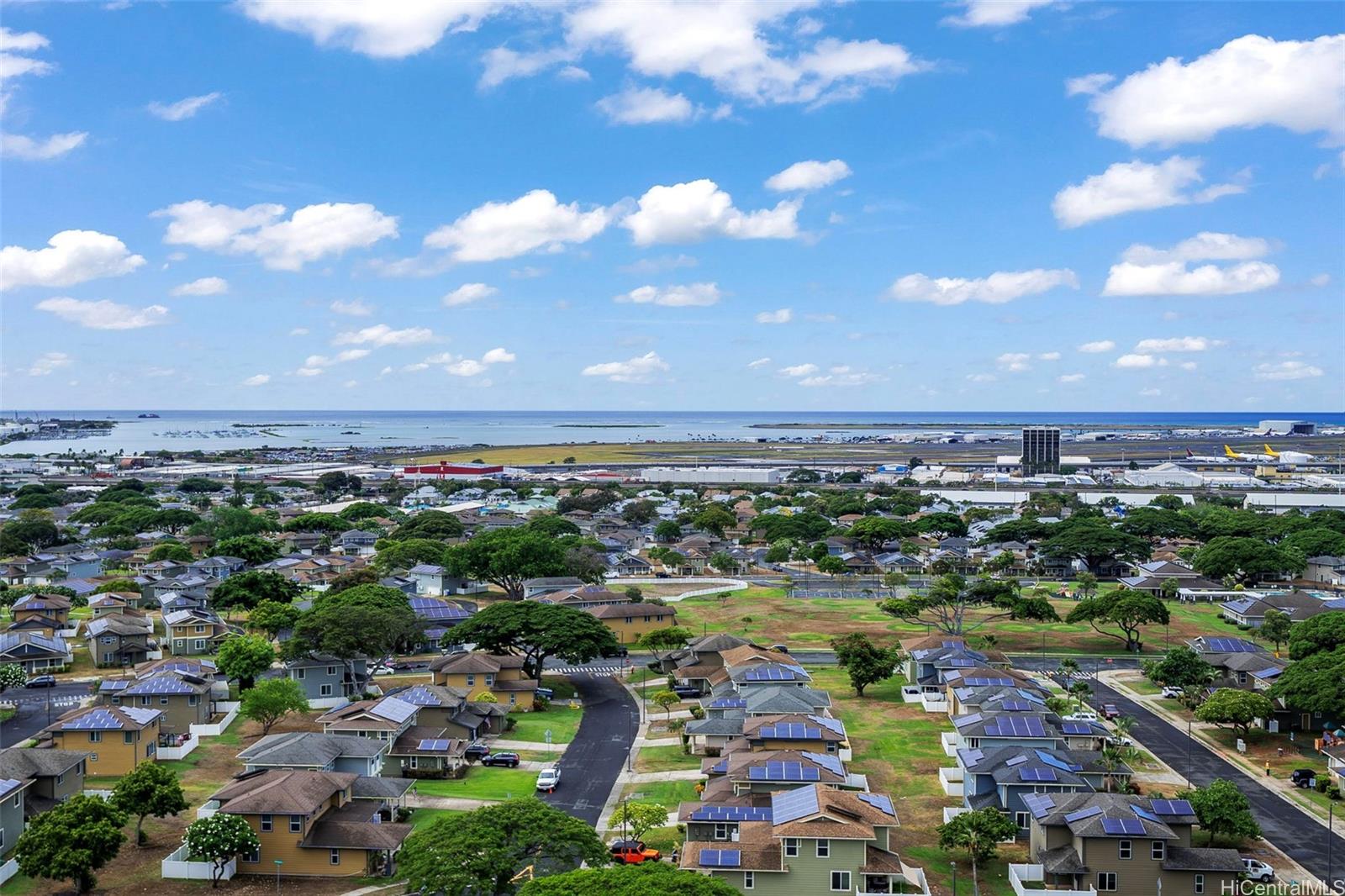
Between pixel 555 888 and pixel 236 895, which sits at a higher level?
pixel 555 888

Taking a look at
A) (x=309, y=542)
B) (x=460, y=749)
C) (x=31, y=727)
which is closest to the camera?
(x=460, y=749)

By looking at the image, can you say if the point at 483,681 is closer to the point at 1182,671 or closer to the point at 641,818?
the point at 641,818

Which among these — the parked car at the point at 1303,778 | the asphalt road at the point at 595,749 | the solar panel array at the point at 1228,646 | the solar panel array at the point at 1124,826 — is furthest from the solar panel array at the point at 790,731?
the solar panel array at the point at 1228,646

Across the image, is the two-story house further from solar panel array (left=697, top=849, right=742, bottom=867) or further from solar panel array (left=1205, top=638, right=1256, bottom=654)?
solar panel array (left=1205, top=638, right=1256, bottom=654)

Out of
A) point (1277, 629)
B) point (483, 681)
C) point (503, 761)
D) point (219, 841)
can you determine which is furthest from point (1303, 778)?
point (219, 841)

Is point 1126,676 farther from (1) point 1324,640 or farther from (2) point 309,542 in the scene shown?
(2) point 309,542

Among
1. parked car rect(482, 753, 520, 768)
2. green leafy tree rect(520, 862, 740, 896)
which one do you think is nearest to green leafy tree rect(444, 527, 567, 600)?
parked car rect(482, 753, 520, 768)

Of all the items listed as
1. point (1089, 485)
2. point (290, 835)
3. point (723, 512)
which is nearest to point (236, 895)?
point (290, 835)

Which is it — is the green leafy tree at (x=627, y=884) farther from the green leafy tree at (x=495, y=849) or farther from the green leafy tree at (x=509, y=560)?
the green leafy tree at (x=509, y=560)
